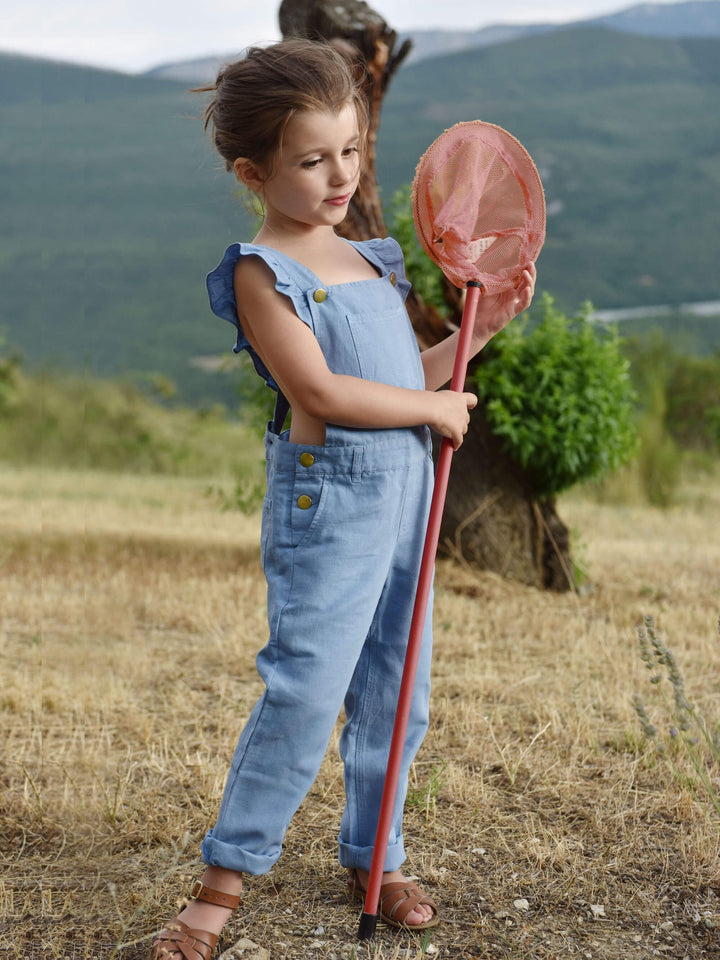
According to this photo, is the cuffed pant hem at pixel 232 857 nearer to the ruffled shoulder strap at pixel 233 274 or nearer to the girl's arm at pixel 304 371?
the girl's arm at pixel 304 371

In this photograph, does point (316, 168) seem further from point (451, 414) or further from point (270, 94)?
point (451, 414)

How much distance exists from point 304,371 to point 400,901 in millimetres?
1121

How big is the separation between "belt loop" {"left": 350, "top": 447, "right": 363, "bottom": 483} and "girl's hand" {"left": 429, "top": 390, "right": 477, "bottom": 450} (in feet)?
0.50

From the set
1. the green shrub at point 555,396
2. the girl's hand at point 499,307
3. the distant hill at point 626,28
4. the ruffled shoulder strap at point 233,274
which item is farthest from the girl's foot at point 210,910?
the distant hill at point 626,28

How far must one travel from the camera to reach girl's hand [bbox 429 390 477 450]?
183 centimetres

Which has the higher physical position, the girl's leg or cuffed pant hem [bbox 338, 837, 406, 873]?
the girl's leg

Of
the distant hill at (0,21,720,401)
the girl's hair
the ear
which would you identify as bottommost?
the distant hill at (0,21,720,401)

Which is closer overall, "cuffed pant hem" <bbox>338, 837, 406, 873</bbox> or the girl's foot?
the girl's foot

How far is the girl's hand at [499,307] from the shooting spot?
2.04 metres

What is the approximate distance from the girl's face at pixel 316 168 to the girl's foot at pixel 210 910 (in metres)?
1.26

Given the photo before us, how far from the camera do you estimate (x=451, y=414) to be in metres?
1.85

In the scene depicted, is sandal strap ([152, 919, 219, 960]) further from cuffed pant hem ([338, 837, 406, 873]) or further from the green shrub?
the green shrub

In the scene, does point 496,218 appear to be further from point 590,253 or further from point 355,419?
point 590,253

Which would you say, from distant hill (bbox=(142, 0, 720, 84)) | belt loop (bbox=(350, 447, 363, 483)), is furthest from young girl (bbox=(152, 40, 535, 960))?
distant hill (bbox=(142, 0, 720, 84))
